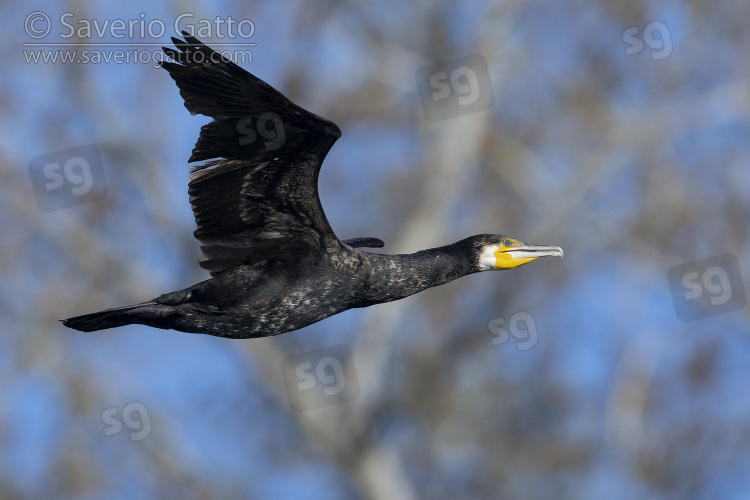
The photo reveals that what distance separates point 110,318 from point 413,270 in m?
1.55

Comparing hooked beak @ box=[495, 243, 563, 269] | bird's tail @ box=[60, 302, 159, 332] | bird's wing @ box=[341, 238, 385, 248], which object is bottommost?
hooked beak @ box=[495, 243, 563, 269]

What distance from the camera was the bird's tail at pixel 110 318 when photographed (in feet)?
20.4

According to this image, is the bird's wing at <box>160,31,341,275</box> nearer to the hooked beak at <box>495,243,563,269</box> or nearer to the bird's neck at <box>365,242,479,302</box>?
the bird's neck at <box>365,242,479,302</box>

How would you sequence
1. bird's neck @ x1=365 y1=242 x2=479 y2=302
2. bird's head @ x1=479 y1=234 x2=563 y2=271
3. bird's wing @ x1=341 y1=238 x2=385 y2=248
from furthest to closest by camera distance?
bird's wing @ x1=341 y1=238 x2=385 y2=248 → bird's head @ x1=479 y1=234 x2=563 y2=271 → bird's neck @ x1=365 y1=242 x2=479 y2=302

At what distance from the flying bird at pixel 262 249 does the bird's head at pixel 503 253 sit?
491 mm

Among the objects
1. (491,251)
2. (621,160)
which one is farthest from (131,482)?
(491,251)

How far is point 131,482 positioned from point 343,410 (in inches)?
116

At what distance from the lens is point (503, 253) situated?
22.6ft

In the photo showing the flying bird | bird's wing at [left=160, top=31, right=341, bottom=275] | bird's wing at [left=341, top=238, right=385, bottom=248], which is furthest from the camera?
bird's wing at [left=341, top=238, right=385, bottom=248]

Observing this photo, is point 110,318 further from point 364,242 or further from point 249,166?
point 364,242

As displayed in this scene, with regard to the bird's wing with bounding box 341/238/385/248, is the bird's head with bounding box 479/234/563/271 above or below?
below

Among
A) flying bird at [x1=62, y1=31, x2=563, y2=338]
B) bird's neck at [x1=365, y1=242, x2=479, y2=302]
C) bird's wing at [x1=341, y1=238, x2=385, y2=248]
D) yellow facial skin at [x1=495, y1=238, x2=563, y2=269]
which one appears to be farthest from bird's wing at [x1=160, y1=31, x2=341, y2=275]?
yellow facial skin at [x1=495, y1=238, x2=563, y2=269]

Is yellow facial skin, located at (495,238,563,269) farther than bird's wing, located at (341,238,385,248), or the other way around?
bird's wing, located at (341,238,385,248)

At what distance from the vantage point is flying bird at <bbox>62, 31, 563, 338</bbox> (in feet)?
19.7
